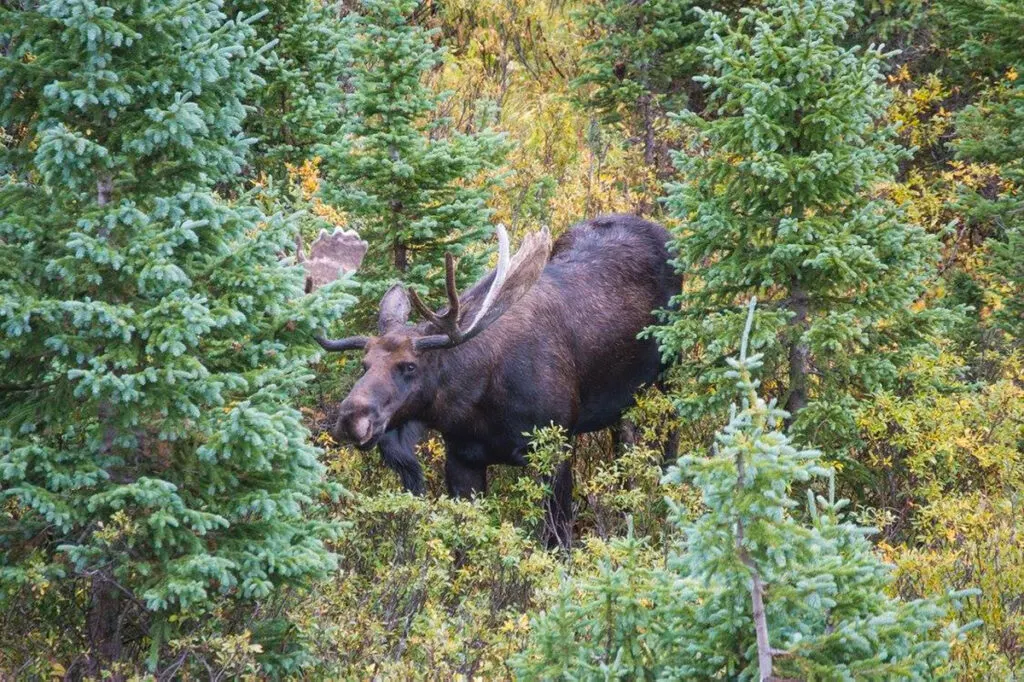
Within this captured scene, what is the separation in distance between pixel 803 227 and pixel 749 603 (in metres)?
4.22

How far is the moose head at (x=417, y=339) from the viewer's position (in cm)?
832

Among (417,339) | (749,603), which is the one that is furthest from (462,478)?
(749,603)

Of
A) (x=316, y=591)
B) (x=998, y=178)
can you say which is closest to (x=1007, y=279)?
(x=998, y=178)

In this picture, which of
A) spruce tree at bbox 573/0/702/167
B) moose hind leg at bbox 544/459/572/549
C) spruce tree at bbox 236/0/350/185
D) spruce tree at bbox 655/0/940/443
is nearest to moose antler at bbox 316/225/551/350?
spruce tree at bbox 655/0/940/443

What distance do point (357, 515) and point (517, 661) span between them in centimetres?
378

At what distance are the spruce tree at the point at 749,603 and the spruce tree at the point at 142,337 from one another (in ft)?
6.16

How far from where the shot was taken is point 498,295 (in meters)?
8.74

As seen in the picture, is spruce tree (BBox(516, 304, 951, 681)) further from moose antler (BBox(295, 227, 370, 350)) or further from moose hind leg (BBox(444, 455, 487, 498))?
moose hind leg (BBox(444, 455, 487, 498))

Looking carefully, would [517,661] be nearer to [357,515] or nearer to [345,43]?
[357,515]

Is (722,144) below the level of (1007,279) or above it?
above

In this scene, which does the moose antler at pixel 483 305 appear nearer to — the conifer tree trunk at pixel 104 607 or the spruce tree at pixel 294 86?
the spruce tree at pixel 294 86

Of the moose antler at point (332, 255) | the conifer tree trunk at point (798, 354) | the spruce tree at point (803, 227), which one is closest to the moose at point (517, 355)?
the moose antler at point (332, 255)

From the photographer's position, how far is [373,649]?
6.13m

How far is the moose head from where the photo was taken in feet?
27.3
